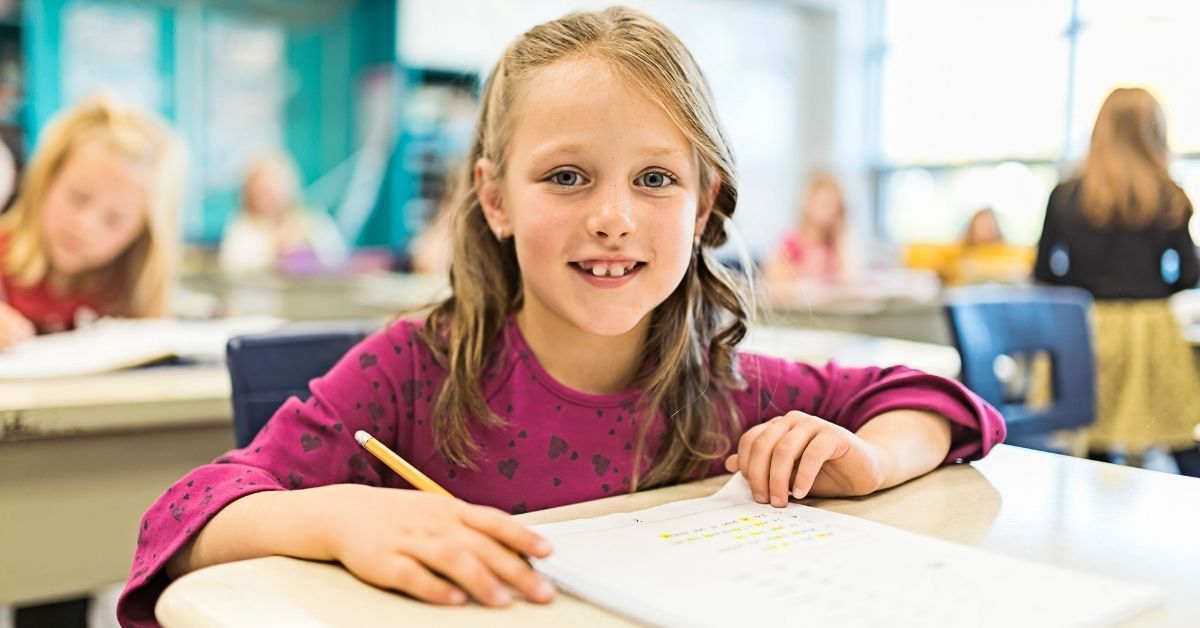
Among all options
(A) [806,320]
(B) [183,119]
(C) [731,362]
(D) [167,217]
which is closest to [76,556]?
(C) [731,362]

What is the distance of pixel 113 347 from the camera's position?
1.35 m

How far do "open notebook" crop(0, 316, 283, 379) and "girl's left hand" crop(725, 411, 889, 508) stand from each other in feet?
2.21

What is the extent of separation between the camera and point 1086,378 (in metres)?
0.97

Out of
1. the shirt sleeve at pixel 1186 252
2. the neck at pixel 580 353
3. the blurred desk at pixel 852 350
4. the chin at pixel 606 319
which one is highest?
the shirt sleeve at pixel 1186 252

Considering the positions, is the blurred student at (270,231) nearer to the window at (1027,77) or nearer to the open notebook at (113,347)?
the open notebook at (113,347)

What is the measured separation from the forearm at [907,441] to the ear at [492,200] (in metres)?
0.34

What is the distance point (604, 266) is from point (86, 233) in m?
1.32

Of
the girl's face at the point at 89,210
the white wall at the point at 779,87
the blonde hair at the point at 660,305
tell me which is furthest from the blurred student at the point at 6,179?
the white wall at the point at 779,87

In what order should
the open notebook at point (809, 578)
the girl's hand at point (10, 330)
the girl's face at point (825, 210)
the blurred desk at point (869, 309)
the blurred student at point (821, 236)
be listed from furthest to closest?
the girl's face at point (825, 210) < the blurred student at point (821, 236) < the blurred desk at point (869, 309) < the girl's hand at point (10, 330) < the open notebook at point (809, 578)

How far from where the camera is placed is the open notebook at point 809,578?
1.44 feet

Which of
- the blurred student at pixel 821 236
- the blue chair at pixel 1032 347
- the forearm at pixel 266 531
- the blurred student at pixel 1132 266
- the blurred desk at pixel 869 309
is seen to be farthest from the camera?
the blurred student at pixel 821 236

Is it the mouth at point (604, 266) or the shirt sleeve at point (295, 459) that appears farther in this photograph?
the mouth at point (604, 266)

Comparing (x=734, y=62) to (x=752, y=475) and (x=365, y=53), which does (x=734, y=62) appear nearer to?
(x=365, y=53)

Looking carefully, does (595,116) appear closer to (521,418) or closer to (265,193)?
(521,418)
